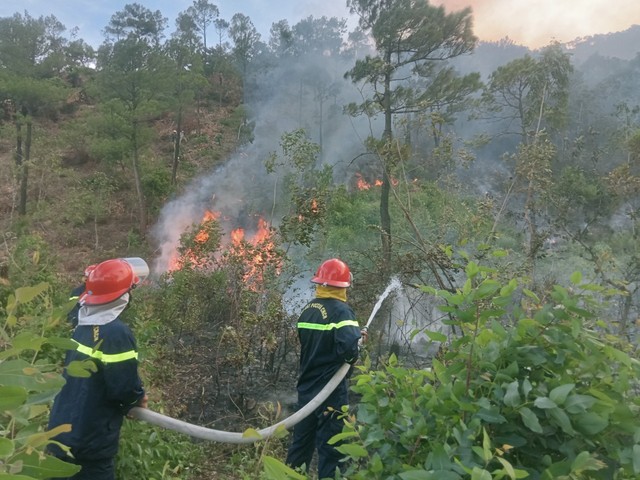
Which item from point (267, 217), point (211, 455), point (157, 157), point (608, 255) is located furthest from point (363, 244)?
point (157, 157)

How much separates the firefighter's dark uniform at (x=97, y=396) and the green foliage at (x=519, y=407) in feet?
5.45

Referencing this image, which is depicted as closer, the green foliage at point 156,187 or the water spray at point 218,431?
the water spray at point 218,431

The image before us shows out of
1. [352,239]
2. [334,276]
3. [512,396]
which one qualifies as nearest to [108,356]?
[334,276]

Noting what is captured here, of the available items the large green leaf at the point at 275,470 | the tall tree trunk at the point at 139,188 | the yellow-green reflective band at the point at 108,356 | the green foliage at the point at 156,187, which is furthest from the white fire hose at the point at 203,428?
the green foliage at the point at 156,187

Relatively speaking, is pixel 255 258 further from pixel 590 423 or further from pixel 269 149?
pixel 269 149

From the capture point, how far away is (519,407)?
3.49ft

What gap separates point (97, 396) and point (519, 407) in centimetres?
228

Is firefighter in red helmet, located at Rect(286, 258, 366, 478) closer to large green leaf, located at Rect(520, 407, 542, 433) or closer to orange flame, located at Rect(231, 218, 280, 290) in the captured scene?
large green leaf, located at Rect(520, 407, 542, 433)

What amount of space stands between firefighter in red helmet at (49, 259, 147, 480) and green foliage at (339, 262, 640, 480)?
1.67 metres

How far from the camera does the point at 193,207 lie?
19875 millimetres

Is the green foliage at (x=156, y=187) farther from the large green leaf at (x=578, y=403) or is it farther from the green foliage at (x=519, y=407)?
the large green leaf at (x=578, y=403)

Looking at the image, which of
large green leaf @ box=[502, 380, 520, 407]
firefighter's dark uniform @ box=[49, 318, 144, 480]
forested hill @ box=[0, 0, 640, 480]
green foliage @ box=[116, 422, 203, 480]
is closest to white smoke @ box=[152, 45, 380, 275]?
forested hill @ box=[0, 0, 640, 480]

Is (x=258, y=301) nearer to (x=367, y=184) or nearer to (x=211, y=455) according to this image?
(x=211, y=455)

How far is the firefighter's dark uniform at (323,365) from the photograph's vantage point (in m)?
3.83
